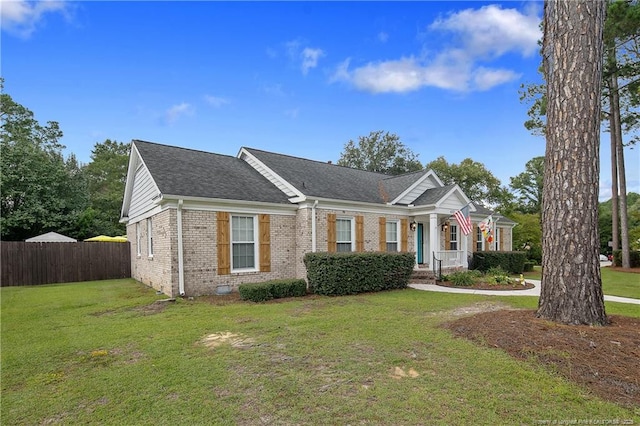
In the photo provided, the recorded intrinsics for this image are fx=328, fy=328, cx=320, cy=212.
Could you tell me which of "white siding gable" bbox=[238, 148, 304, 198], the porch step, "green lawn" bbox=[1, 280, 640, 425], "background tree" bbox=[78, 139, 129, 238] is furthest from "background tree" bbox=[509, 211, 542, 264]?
"background tree" bbox=[78, 139, 129, 238]

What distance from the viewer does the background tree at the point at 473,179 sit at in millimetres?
31688

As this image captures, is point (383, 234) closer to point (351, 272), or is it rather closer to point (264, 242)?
point (351, 272)

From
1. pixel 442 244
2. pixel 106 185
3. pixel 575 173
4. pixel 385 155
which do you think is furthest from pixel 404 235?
pixel 106 185

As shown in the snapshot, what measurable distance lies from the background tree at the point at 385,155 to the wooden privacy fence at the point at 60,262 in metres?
27.8

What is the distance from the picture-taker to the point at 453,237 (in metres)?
16.7

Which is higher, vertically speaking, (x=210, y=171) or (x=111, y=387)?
(x=210, y=171)

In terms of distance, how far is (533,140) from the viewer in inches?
916

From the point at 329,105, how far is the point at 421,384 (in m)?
16.1

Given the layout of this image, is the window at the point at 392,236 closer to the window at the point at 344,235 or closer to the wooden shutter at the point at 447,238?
the window at the point at 344,235

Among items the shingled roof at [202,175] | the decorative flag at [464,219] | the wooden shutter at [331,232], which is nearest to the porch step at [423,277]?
the decorative flag at [464,219]

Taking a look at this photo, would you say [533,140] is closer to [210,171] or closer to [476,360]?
[210,171]

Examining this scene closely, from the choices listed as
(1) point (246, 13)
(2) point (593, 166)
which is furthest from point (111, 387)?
(1) point (246, 13)

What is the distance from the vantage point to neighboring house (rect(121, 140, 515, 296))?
32.3 ft

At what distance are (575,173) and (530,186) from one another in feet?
133
